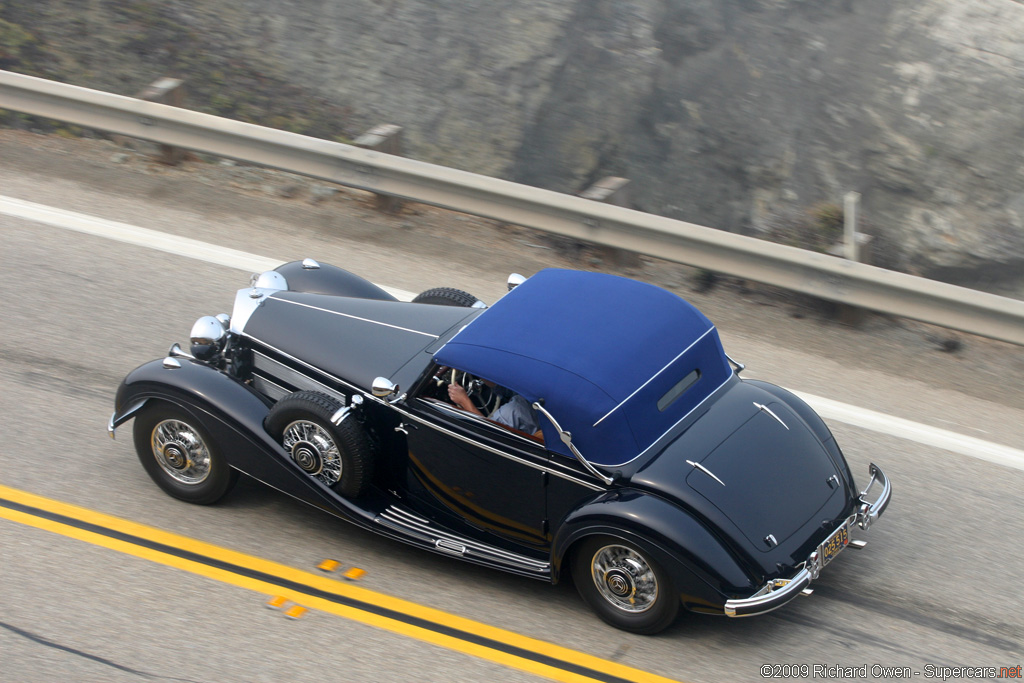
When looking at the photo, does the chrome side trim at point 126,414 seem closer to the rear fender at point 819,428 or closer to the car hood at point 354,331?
the car hood at point 354,331

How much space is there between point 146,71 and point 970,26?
8749 millimetres

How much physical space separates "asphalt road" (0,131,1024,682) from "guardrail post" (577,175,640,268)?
705 millimetres

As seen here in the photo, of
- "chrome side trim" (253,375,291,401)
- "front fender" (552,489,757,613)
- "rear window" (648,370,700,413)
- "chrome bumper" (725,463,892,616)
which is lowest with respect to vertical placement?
"chrome bumper" (725,463,892,616)

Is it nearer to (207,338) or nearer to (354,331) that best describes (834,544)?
(354,331)

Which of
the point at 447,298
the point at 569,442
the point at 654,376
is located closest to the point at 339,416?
the point at 569,442

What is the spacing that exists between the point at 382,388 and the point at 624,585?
1.72 m

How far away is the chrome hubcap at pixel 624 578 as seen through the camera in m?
5.70

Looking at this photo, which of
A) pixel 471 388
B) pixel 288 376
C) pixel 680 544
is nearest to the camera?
pixel 680 544

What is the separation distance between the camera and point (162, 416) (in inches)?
258

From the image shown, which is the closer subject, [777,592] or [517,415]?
[777,592]

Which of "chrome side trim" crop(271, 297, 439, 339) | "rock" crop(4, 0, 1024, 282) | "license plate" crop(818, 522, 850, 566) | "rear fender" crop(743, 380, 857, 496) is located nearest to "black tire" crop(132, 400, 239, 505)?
"chrome side trim" crop(271, 297, 439, 339)

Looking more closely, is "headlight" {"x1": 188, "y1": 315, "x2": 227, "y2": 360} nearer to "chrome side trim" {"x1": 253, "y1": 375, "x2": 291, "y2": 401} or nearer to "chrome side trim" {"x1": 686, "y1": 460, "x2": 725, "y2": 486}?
"chrome side trim" {"x1": 253, "y1": 375, "x2": 291, "y2": 401}

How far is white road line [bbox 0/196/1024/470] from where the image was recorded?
24.8ft

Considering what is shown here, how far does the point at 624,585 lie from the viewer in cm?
576
